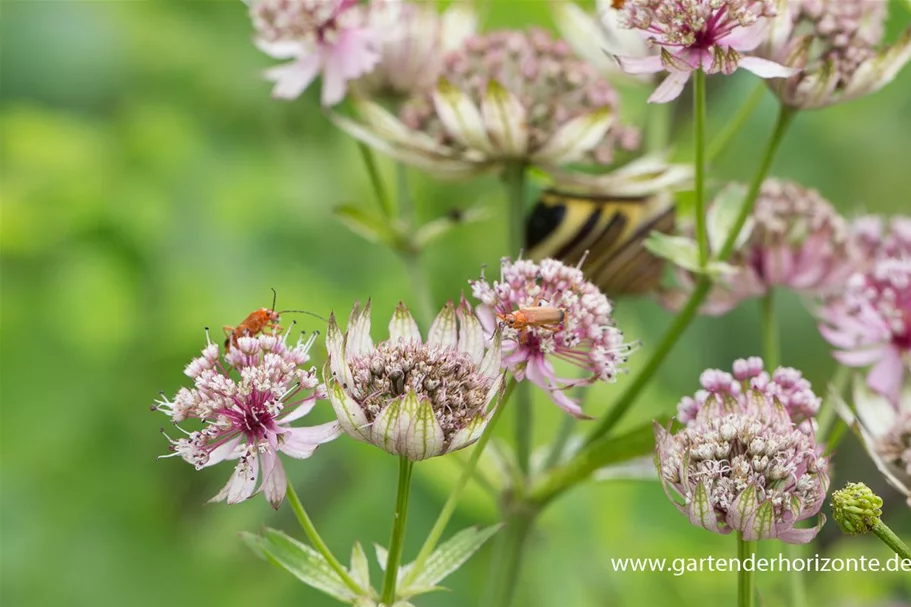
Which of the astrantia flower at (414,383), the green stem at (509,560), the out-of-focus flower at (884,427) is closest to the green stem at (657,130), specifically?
the out-of-focus flower at (884,427)

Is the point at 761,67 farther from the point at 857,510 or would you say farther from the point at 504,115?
the point at 857,510

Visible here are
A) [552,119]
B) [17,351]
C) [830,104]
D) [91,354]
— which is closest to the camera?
[830,104]

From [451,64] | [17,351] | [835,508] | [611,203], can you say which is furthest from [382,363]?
[17,351]

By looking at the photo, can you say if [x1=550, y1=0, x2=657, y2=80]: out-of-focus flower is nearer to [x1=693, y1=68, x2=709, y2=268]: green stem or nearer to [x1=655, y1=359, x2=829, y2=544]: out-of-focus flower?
[x1=693, y1=68, x2=709, y2=268]: green stem

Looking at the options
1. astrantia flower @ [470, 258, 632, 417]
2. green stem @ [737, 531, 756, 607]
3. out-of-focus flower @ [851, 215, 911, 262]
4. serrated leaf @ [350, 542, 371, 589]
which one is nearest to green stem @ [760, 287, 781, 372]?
out-of-focus flower @ [851, 215, 911, 262]

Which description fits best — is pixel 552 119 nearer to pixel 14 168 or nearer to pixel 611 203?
pixel 611 203
